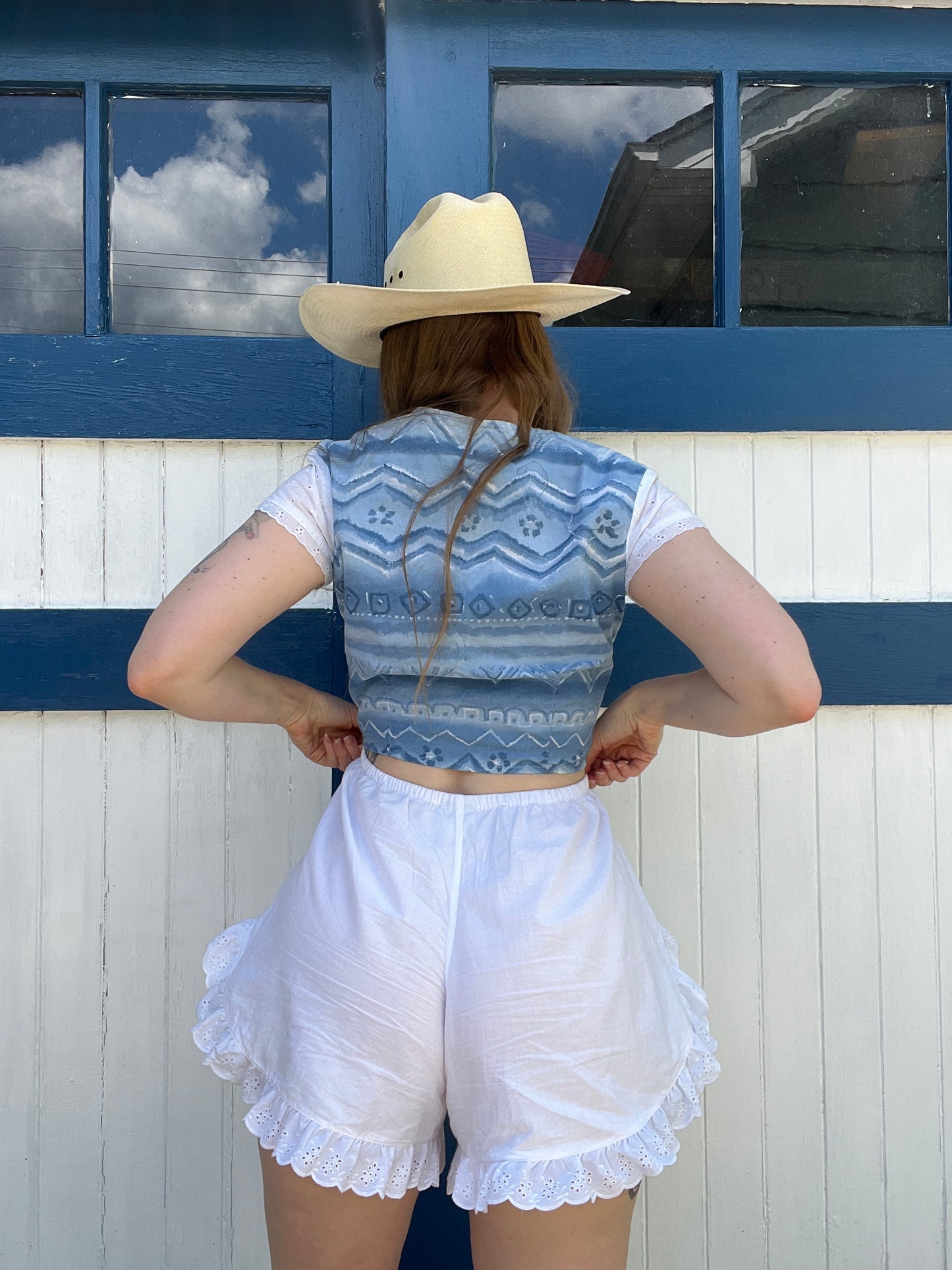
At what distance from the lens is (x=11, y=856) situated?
200 cm

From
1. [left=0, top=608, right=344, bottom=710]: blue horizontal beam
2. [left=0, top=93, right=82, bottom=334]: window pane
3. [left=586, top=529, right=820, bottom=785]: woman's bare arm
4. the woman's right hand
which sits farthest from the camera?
[left=0, top=93, right=82, bottom=334]: window pane

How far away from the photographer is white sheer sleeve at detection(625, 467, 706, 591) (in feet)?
4.00

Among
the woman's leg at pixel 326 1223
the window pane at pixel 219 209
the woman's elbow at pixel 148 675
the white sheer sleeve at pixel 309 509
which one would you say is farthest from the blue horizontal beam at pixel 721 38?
the woman's leg at pixel 326 1223

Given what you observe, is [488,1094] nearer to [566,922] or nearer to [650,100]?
[566,922]

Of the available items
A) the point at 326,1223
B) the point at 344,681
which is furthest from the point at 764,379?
the point at 326,1223

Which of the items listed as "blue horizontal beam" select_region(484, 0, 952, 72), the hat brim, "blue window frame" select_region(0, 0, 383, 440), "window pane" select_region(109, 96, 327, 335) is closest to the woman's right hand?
the hat brim

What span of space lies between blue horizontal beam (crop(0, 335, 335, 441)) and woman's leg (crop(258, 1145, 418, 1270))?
125 cm

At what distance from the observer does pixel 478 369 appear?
133 cm

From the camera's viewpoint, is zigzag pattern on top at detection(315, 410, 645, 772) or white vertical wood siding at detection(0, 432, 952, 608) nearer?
zigzag pattern on top at detection(315, 410, 645, 772)

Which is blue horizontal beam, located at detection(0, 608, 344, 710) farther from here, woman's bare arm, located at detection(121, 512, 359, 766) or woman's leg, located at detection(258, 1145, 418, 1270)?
woman's leg, located at detection(258, 1145, 418, 1270)

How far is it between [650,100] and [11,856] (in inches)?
75.8

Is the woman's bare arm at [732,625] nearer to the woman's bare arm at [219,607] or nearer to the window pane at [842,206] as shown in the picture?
the woman's bare arm at [219,607]

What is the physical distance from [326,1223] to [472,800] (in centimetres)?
54

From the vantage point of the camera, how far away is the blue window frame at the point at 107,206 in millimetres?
1982
